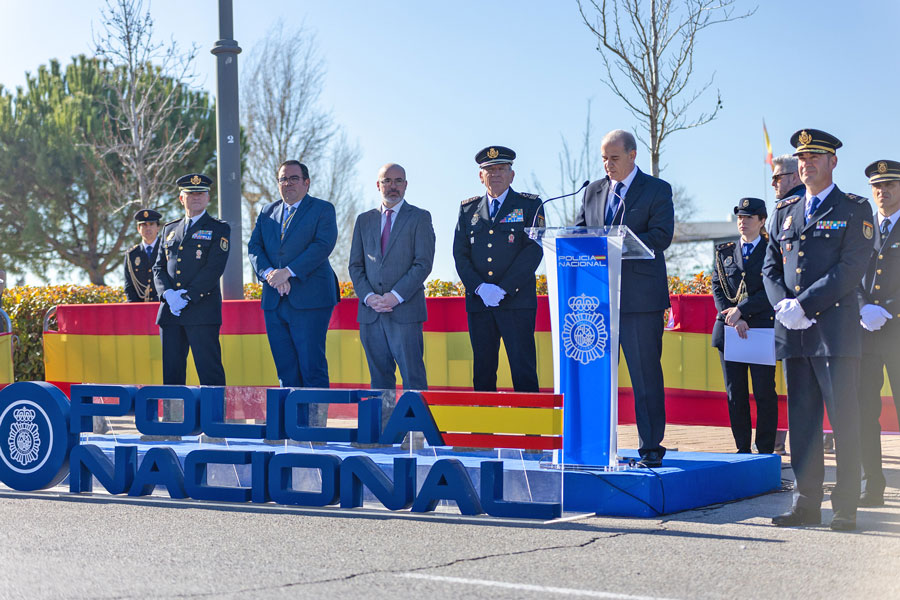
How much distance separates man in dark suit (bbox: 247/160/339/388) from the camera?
8969 mm

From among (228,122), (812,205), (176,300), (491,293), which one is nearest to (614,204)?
(812,205)

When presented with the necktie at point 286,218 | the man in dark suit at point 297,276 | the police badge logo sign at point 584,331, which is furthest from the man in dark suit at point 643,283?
the necktie at point 286,218

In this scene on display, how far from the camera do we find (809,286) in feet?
19.6

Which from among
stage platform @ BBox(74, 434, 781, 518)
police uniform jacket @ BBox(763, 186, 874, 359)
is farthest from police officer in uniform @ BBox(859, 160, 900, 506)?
police uniform jacket @ BBox(763, 186, 874, 359)

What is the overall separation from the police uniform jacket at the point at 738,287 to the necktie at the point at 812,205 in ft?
8.09

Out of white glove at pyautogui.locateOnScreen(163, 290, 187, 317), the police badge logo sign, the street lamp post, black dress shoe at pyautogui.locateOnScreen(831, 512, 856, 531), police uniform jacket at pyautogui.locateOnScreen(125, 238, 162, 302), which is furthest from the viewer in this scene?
police uniform jacket at pyautogui.locateOnScreen(125, 238, 162, 302)

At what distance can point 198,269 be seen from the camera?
941 centimetres

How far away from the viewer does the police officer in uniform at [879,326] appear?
22.3 feet

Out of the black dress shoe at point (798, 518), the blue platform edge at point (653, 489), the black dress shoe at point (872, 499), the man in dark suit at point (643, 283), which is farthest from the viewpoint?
the man in dark suit at point (643, 283)

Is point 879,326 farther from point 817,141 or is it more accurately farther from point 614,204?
point 614,204

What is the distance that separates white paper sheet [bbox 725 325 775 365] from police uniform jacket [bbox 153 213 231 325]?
13.9ft

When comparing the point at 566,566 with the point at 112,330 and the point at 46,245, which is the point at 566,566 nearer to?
the point at 112,330

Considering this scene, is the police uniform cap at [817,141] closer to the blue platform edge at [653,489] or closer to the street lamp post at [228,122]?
the blue platform edge at [653,489]

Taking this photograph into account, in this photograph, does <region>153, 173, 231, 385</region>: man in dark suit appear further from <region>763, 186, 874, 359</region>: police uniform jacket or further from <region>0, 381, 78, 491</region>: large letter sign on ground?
<region>763, 186, 874, 359</region>: police uniform jacket
